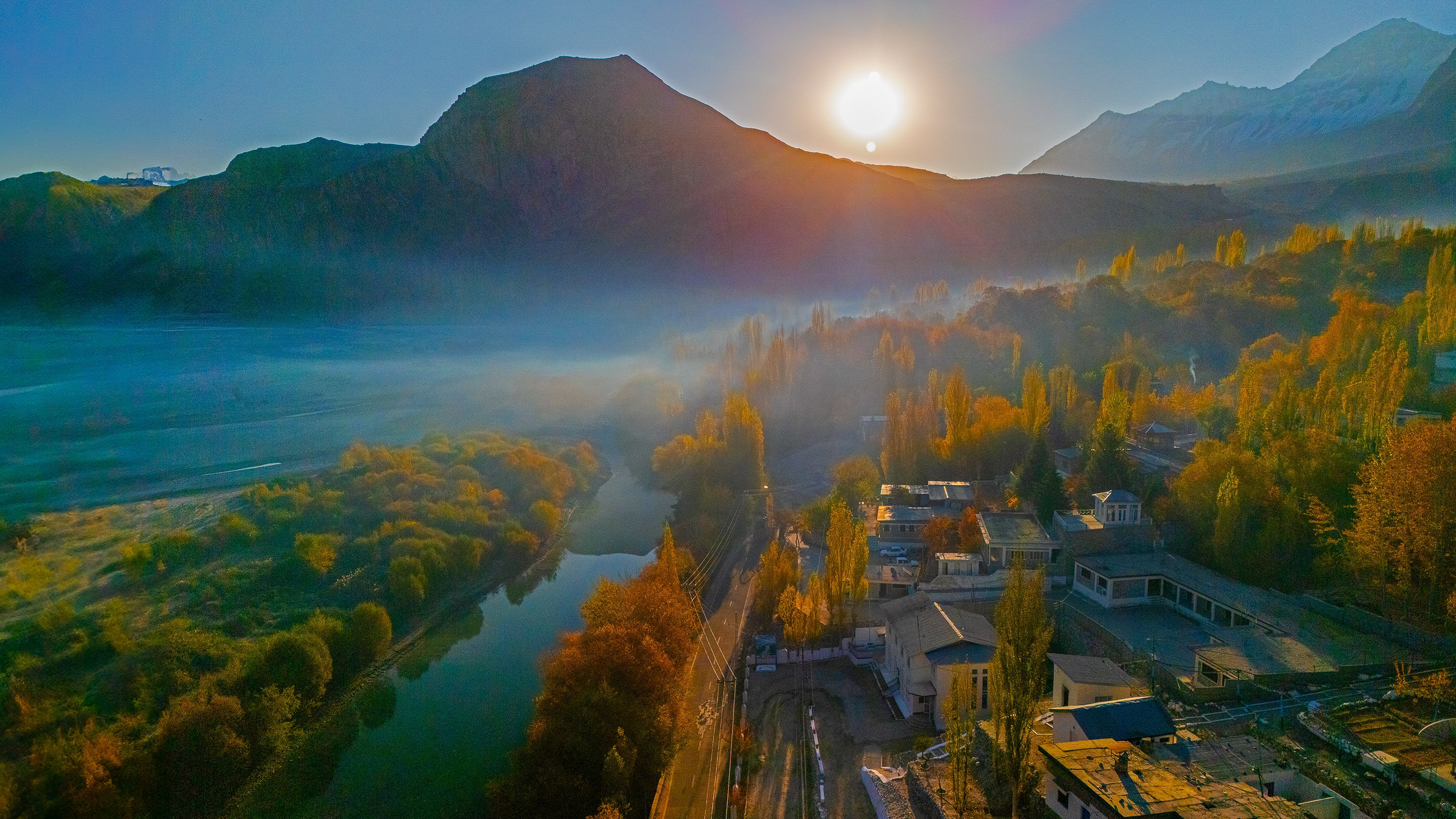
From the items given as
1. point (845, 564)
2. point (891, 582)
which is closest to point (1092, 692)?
point (845, 564)

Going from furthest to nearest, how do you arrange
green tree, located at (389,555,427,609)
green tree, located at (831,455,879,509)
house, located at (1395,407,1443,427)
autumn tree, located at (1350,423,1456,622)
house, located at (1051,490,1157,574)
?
green tree, located at (831,455,879,509)
green tree, located at (389,555,427,609)
house, located at (1395,407,1443,427)
house, located at (1051,490,1157,574)
autumn tree, located at (1350,423,1456,622)

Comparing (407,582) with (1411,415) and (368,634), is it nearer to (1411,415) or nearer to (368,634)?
(368,634)

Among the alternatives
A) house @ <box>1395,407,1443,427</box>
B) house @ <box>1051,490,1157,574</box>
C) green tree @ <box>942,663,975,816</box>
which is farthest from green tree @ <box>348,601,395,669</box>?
house @ <box>1395,407,1443,427</box>

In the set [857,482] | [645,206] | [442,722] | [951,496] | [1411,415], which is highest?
[645,206]

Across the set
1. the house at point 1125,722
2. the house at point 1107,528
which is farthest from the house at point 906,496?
the house at point 1125,722

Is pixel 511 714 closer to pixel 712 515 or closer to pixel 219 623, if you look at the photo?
pixel 219 623

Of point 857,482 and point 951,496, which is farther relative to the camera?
point 857,482

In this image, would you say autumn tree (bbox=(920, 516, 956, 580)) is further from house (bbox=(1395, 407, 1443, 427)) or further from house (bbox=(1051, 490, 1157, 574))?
house (bbox=(1395, 407, 1443, 427))
